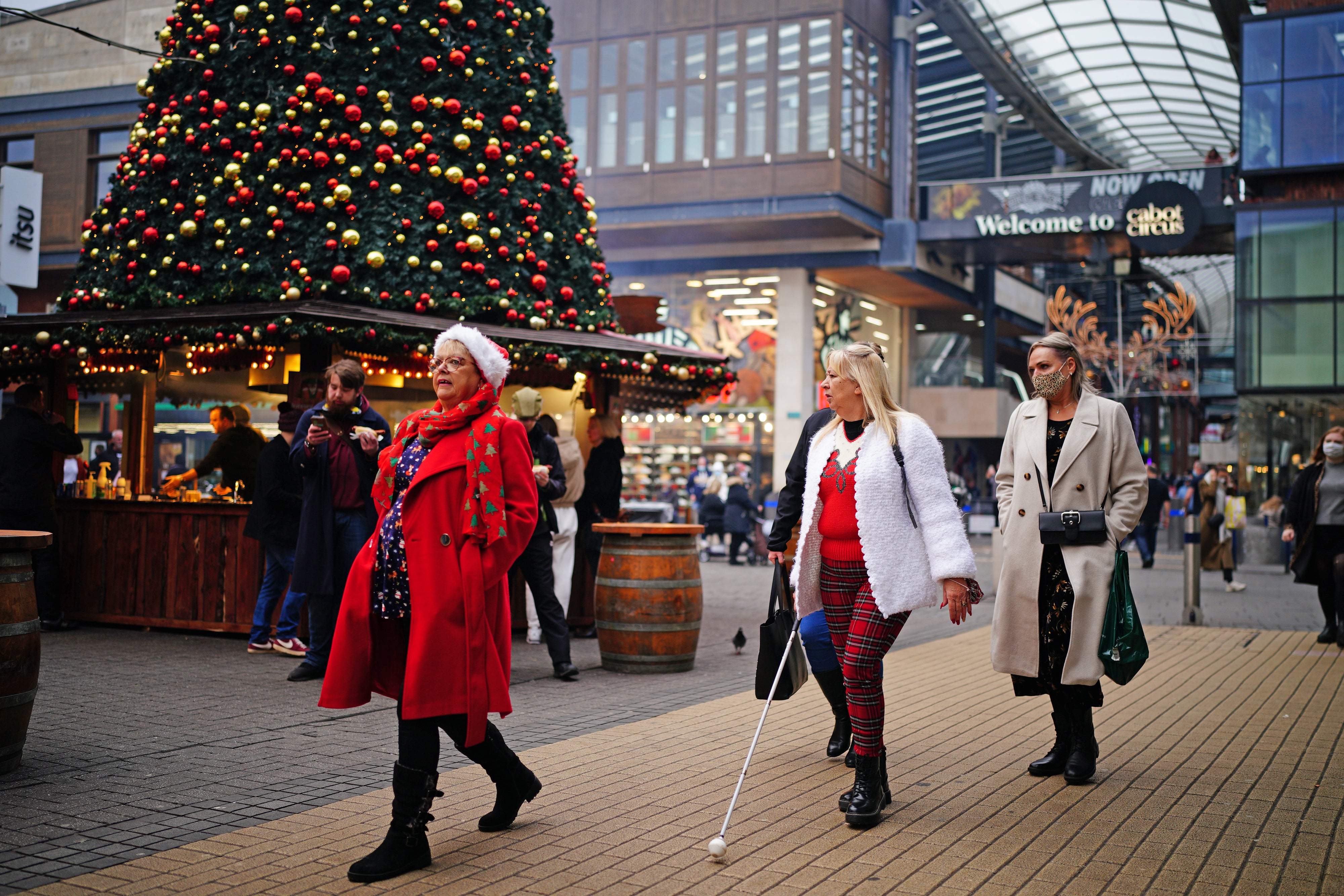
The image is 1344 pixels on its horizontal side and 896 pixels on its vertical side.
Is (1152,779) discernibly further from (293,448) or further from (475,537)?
(293,448)

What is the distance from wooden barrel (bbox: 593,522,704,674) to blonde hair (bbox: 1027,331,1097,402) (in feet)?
10.3

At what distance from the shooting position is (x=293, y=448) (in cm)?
756

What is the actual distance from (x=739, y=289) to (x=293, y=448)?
24917 millimetres

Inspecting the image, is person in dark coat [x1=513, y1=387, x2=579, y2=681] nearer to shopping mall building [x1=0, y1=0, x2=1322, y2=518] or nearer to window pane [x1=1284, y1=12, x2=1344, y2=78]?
Answer: shopping mall building [x1=0, y1=0, x2=1322, y2=518]

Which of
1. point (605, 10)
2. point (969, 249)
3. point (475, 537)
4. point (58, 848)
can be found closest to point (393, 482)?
point (475, 537)

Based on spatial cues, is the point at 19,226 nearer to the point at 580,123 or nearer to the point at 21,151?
the point at 21,151

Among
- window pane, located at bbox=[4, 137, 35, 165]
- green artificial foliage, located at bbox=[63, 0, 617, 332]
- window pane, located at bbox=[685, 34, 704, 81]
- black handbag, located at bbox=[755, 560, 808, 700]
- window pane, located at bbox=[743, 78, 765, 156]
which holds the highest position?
window pane, located at bbox=[685, 34, 704, 81]

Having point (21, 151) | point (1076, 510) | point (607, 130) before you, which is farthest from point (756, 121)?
point (1076, 510)

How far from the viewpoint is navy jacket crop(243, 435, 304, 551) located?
8547 mm

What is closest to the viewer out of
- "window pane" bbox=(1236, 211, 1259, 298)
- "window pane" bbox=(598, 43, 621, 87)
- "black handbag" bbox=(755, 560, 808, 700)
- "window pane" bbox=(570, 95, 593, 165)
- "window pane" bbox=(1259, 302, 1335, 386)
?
"black handbag" bbox=(755, 560, 808, 700)

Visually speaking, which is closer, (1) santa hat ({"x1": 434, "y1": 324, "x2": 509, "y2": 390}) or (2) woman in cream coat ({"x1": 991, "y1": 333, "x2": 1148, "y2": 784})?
(1) santa hat ({"x1": 434, "y1": 324, "x2": 509, "y2": 390})

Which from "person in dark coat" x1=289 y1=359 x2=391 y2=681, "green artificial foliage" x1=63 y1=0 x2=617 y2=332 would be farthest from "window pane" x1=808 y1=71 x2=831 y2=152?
"person in dark coat" x1=289 y1=359 x2=391 y2=681

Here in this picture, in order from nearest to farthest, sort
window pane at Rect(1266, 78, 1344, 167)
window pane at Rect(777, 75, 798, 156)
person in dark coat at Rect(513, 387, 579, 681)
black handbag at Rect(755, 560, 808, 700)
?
1. black handbag at Rect(755, 560, 808, 700)
2. person in dark coat at Rect(513, 387, 579, 681)
3. window pane at Rect(1266, 78, 1344, 167)
4. window pane at Rect(777, 75, 798, 156)

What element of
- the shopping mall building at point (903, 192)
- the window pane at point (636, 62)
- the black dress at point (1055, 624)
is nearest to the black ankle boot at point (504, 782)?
the black dress at point (1055, 624)
